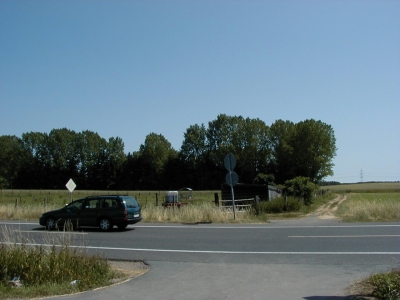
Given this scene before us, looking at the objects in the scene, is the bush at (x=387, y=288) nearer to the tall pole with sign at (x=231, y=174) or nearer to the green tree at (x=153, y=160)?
the tall pole with sign at (x=231, y=174)

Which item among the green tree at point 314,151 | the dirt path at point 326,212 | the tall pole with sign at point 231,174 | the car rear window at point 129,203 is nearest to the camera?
the car rear window at point 129,203

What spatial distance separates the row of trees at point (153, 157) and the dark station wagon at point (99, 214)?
243 ft

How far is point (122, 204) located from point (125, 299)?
1223 cm

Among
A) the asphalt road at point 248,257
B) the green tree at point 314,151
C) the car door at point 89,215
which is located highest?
the green tree at point 314,151

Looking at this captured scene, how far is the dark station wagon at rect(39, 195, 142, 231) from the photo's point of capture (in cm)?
1959

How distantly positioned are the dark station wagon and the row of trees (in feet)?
243

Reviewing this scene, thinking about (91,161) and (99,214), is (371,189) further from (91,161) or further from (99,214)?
(99,214)

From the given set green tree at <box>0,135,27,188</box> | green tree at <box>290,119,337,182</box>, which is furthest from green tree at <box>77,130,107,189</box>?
green tree at <box>290,119,337,182</box>

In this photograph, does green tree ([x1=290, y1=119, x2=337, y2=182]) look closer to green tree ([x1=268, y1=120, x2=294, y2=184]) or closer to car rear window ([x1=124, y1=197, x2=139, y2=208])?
green tree ([x1=268, y1=120, x2=294, y2=184])

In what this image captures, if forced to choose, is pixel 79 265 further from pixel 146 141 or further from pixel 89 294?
pixel 146 141

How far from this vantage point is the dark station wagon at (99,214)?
19594 millimetres

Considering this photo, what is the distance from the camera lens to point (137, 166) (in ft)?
357

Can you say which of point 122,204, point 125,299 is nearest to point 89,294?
point 125,299

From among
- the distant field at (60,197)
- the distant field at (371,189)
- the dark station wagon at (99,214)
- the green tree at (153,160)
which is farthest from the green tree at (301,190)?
the green tree at (153,160)
